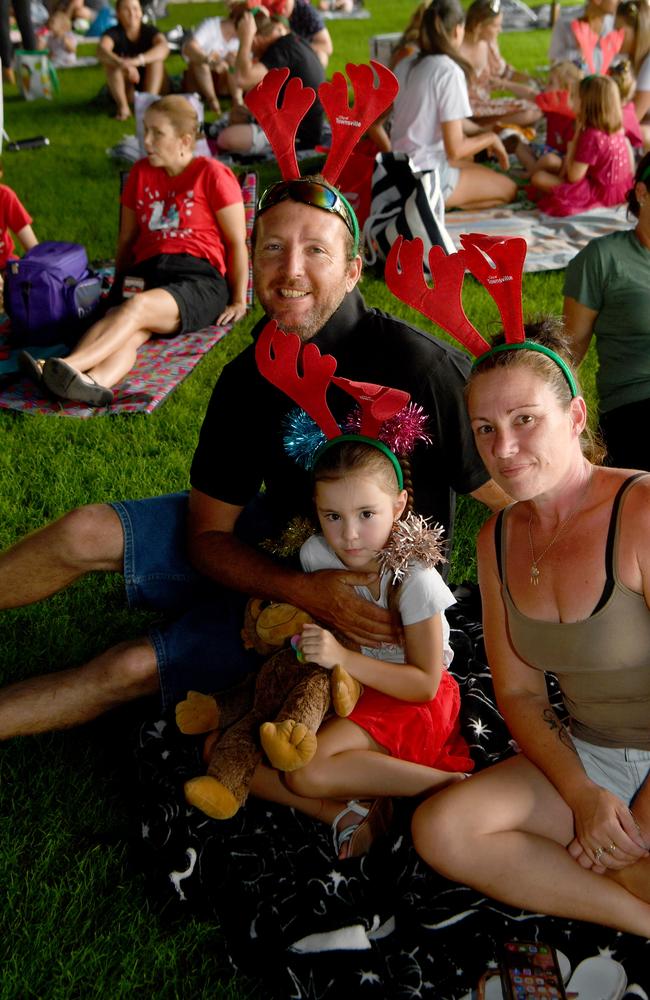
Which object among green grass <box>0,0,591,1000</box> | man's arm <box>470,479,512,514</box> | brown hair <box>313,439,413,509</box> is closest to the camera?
green grass <box>0,0,591,1000</box>

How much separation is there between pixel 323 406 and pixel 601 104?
4.92 meters

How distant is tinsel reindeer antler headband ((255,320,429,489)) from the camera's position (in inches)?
96.5

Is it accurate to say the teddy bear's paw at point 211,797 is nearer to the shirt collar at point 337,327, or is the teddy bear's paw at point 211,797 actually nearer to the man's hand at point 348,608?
the man's hand at point 348,608

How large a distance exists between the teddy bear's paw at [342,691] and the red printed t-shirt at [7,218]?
4804 mm

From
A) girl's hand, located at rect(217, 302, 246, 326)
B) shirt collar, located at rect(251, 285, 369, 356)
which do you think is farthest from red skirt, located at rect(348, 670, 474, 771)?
girl's hand, located at rect(217, 302, 246, 326)

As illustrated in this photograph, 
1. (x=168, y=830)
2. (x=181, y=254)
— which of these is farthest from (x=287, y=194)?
(x=181, y=254)

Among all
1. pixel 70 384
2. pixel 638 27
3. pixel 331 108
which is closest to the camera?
pixel 331 108

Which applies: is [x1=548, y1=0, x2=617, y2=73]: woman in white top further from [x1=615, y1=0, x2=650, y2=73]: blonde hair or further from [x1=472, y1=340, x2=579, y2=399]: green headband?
[x1=472, y1=340, x2=579, y2=399]: green headband

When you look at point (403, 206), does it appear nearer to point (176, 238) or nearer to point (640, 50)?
point (176, 238)

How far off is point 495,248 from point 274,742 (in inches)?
49.2

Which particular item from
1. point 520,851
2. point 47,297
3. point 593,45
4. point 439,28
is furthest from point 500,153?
point 520,851

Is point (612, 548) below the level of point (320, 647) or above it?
above

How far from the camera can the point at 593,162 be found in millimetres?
6918

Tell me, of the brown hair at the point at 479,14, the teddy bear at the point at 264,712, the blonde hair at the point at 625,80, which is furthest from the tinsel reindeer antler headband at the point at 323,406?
the brown hair at the point at 479,14
